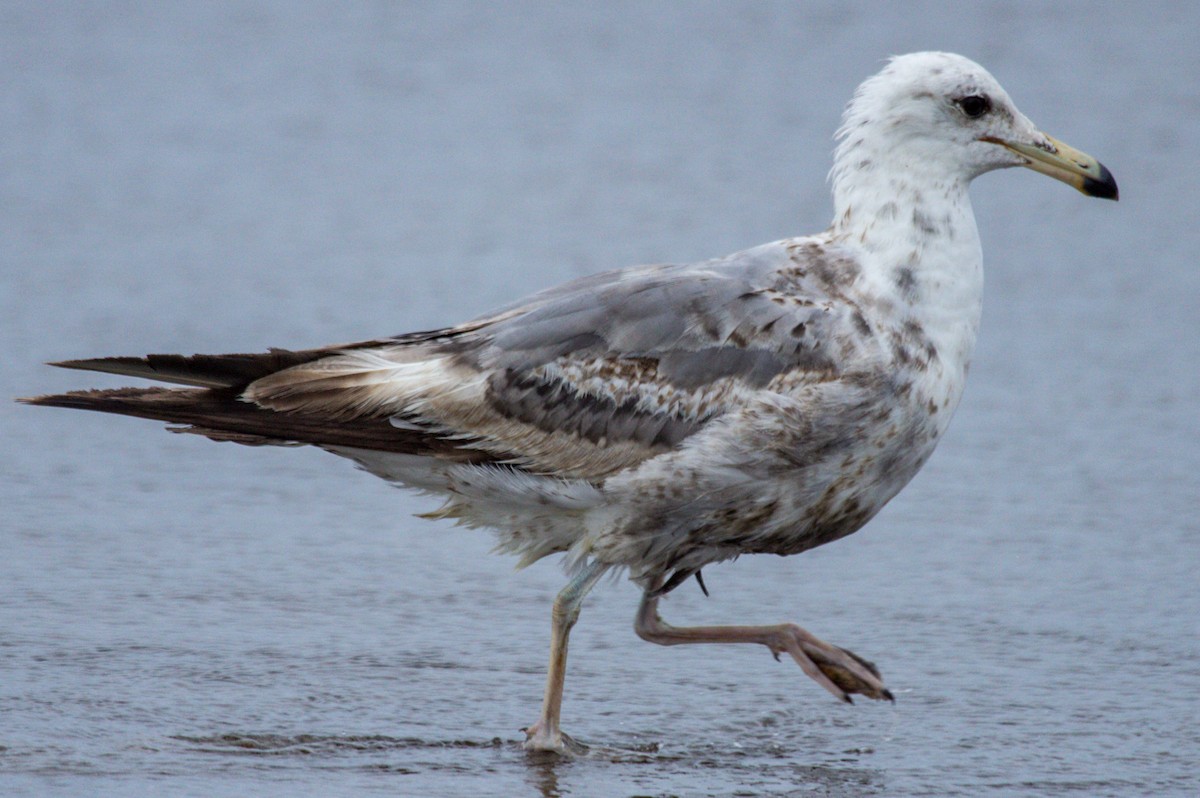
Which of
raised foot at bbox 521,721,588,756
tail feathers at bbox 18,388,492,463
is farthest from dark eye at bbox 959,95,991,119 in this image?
raised foot at bbox 521,721,588,756

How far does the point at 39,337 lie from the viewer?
30.7 ft

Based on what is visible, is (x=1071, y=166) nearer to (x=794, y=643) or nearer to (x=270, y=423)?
(x=794, y=643)

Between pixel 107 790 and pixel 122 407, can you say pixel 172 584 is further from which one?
pixel 107 790

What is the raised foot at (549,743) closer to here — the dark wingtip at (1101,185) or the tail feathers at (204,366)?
the tail feathers at (204,366)

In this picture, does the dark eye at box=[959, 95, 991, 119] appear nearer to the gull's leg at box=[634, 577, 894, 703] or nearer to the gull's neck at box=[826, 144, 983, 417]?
the gull's neck at box=[826, 144, 983, 417]

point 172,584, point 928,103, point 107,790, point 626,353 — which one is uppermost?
point 928,103

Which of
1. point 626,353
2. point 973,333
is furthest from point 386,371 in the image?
point 973,333

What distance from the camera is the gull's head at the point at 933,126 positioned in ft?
20.0

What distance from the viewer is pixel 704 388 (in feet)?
19.1

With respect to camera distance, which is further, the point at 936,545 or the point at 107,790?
the point at 936,545

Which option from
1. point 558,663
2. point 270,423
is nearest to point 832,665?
point 558,663

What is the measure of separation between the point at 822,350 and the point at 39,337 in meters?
4.76

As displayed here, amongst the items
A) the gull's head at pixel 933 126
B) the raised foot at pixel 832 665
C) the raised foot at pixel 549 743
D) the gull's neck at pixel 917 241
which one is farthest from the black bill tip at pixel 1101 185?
the raised foot at pixel 549 743

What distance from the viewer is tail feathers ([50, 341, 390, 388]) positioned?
6.02 m
